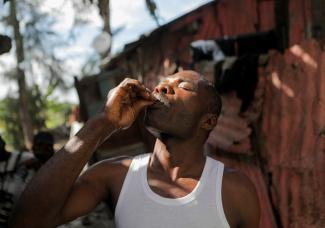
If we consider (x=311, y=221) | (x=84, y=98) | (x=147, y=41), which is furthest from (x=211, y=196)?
(x=147, y=41)

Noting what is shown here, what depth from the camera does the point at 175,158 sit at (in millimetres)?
2213

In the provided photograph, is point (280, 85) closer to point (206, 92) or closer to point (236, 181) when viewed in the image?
point (206, 92)

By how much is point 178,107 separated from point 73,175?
0.65m

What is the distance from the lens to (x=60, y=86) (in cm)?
1862

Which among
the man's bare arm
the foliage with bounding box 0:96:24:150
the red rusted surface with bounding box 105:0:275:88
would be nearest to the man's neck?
the man's bare arm

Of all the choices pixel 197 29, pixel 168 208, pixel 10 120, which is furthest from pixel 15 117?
pixel 168 208

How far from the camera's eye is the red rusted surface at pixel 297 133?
3.31 m

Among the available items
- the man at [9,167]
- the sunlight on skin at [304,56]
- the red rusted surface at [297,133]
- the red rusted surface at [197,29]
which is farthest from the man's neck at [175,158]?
the red rusted surface at [197,29]

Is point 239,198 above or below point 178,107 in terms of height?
below

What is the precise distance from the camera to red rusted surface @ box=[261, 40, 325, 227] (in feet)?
10.8

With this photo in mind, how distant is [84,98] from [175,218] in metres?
3.79

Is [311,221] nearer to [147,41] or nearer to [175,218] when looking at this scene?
[175,218]

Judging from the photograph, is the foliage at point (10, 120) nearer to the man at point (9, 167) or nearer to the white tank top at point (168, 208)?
the man at point (9, 167)

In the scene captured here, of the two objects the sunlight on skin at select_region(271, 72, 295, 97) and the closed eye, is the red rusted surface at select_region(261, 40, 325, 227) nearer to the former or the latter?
the sunlight on skin at select_region(271, 72, 295, 97)
